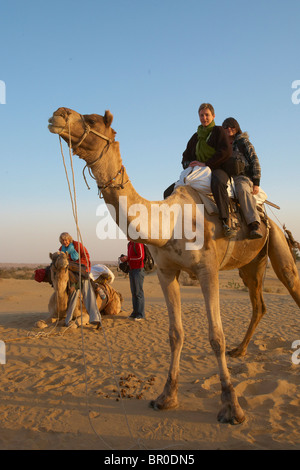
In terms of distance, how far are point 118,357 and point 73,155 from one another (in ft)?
14.9

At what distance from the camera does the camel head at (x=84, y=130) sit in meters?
3.35

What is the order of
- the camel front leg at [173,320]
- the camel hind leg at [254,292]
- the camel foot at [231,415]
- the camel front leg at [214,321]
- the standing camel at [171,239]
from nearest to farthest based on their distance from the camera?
the standing camel at [171,239], the camel foot at [231,415], the camel front leg at [214,321], the camel front leg at [173,320], the camel hind leg at [254,292]

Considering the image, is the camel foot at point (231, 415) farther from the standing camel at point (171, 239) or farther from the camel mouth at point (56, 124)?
the camel mouth at point (56, 124)

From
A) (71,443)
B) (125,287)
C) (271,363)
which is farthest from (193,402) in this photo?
(125,287)

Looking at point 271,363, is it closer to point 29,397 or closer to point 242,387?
point 242,387

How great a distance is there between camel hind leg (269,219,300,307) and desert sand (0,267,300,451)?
Answer: 50.6 inches

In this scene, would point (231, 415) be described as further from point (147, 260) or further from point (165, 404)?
point (147, 260)

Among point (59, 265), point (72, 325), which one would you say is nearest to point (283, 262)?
point (59, 265)

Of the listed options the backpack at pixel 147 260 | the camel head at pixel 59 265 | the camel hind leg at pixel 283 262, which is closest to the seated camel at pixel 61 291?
the camel head at pixel 59 265

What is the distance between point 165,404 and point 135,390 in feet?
2.80

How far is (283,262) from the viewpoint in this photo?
5.64 metres

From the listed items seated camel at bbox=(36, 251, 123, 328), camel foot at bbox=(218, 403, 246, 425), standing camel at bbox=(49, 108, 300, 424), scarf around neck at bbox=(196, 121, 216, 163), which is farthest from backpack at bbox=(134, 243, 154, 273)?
camel foot at bbox=(218, 403, 246, 425)

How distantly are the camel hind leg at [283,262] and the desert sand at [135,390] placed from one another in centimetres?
129

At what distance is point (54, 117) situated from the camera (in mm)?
3330
